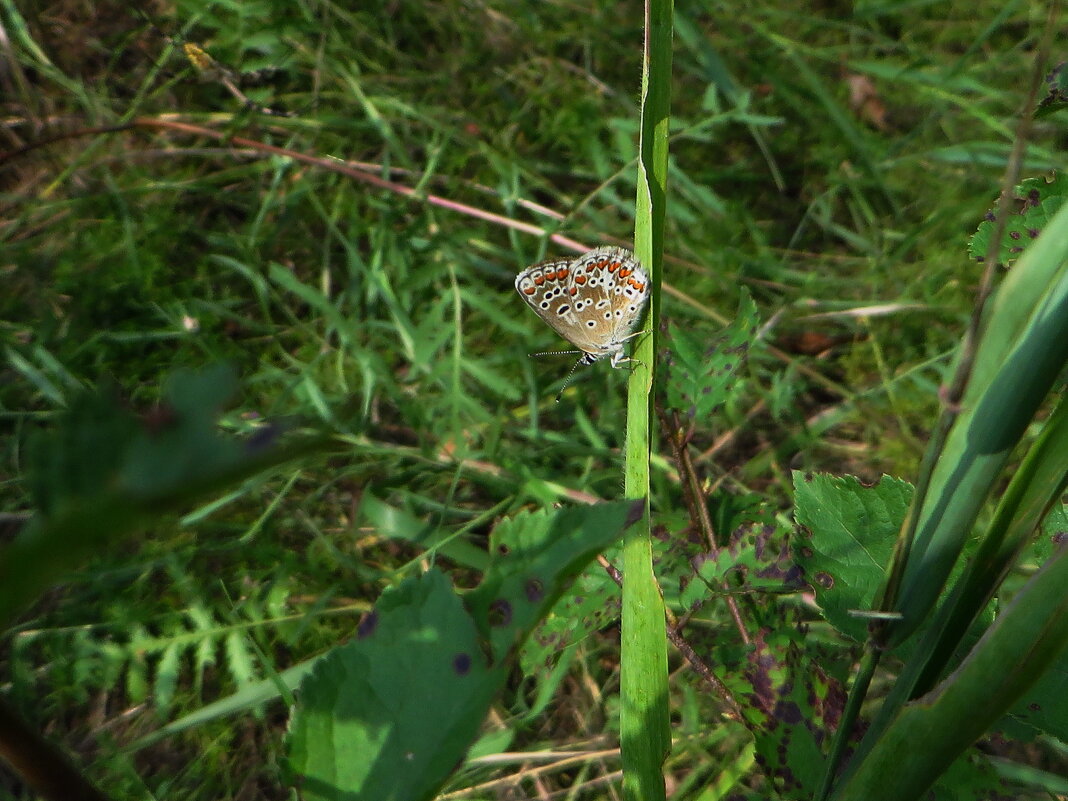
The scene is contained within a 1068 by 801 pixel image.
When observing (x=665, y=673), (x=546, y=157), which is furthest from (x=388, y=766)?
(x=546, y=157)

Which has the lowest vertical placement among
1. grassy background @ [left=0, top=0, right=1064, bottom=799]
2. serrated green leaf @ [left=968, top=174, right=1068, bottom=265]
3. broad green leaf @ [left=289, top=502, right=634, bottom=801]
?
grassy background @ [left=0, top=0, right=1064, bottom=799]

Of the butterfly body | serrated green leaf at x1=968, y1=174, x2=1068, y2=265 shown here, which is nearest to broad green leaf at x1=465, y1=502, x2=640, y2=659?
serrated green leaf at x1=968, y1=174, x2=1068, y2=265

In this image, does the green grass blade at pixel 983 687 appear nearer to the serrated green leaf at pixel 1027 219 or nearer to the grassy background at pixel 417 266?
the serrated green leaf at pixel 1027 219

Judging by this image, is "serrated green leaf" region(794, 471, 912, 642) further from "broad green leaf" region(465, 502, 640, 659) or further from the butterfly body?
the butterfly body

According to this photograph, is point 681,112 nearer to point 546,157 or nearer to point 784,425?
point 546,157

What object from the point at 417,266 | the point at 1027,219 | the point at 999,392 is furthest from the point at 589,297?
the point at 999,392

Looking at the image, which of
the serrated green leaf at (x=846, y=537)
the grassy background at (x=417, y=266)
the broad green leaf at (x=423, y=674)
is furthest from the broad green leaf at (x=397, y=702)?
the grassy background at (x=417, y=266)
